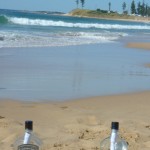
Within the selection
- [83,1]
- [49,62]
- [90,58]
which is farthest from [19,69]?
[83,1]

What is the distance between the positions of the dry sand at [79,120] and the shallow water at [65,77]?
559 mm

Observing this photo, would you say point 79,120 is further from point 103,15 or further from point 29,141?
point 103,15

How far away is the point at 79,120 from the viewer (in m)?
5.67

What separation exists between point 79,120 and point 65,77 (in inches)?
148

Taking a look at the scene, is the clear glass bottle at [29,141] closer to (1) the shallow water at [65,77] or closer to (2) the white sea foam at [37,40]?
(1) the shallow water at [65,77]

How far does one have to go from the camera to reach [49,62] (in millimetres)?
11945

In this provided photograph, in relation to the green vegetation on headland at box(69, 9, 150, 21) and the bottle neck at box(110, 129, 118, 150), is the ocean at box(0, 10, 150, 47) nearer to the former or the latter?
the bottle neck at box(110, 129, 118, 150)

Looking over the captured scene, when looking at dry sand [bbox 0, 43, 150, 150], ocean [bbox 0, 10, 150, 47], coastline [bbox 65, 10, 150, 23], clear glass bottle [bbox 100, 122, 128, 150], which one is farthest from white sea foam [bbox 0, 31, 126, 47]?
coastline [bbox 65, 10, 150, 23]

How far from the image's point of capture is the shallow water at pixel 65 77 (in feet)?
25.4

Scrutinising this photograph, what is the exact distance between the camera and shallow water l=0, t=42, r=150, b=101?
25.4 feet

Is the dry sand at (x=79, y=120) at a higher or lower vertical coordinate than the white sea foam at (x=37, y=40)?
higher

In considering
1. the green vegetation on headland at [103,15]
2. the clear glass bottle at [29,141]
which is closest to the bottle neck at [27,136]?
the clear glass bottle at [29,141]

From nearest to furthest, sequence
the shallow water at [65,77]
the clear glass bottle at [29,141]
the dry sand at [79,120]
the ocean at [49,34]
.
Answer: the clear glass bottle at [29,141], the dry sand at [79,120], the shallow water at [65,77], the ocean at [49,34]

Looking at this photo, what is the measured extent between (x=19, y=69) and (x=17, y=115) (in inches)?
170
